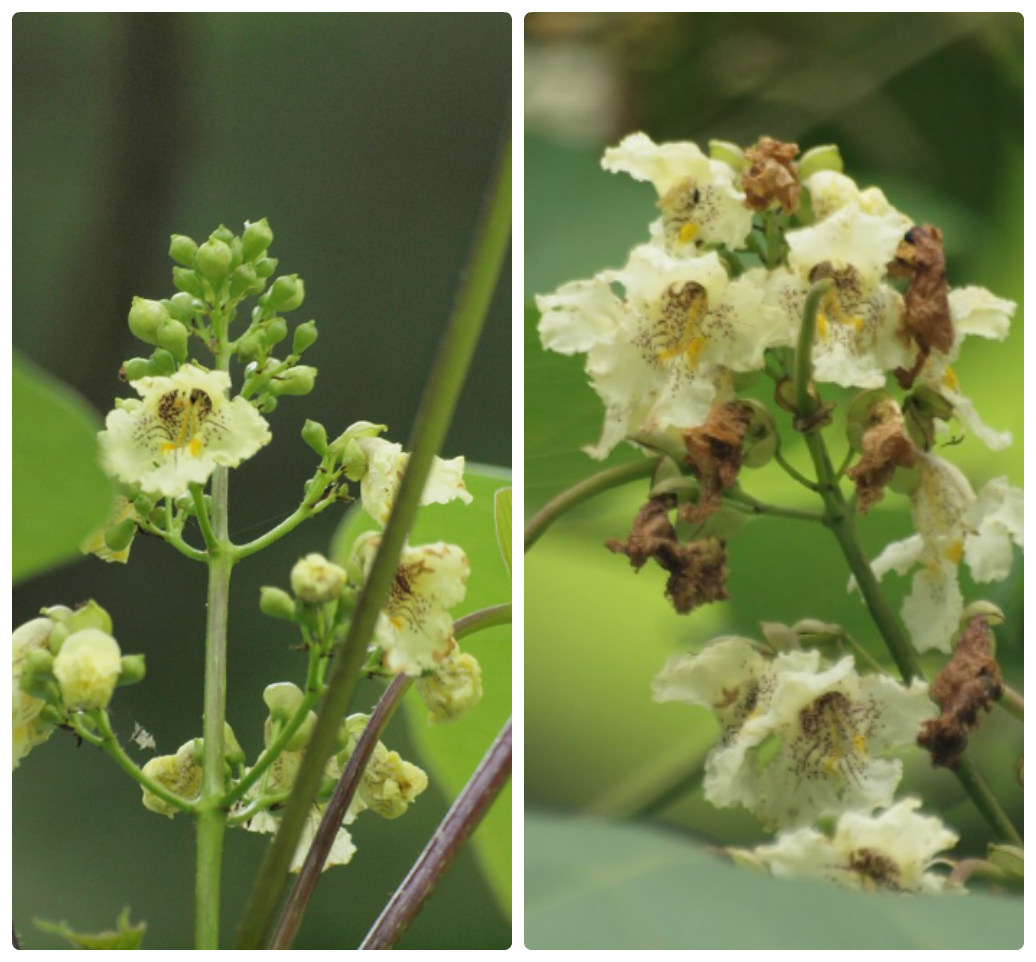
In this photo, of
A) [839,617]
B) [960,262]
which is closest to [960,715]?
[839,617]

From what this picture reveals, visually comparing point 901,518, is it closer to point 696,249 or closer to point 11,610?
point 696,249

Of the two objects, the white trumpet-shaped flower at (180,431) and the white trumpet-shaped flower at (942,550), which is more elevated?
the white trumpet-shaped flower at (180,431)

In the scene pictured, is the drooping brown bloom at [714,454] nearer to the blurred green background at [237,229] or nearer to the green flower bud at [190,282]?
the blurred green background at [237,229]

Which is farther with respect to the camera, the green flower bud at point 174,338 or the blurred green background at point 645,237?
the blurred green background at point 645,237

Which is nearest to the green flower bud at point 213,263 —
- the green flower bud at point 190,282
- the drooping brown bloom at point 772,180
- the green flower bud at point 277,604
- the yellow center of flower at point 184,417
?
the green flower bud at point 190,282

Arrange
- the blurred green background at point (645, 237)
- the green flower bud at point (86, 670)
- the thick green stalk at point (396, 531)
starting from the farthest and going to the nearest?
the blurred green background at point (645, 237) → the green flower bud at point (86, 670) → the thick green stalk at point (396, 531)

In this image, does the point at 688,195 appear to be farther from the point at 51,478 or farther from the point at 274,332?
the point at 51,478

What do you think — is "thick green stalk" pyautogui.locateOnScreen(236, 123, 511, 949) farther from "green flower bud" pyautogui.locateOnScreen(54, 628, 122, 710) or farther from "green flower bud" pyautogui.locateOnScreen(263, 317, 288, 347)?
"green flower bud" pyautogui.locateOnScreen(263, 317, 288, 347)
